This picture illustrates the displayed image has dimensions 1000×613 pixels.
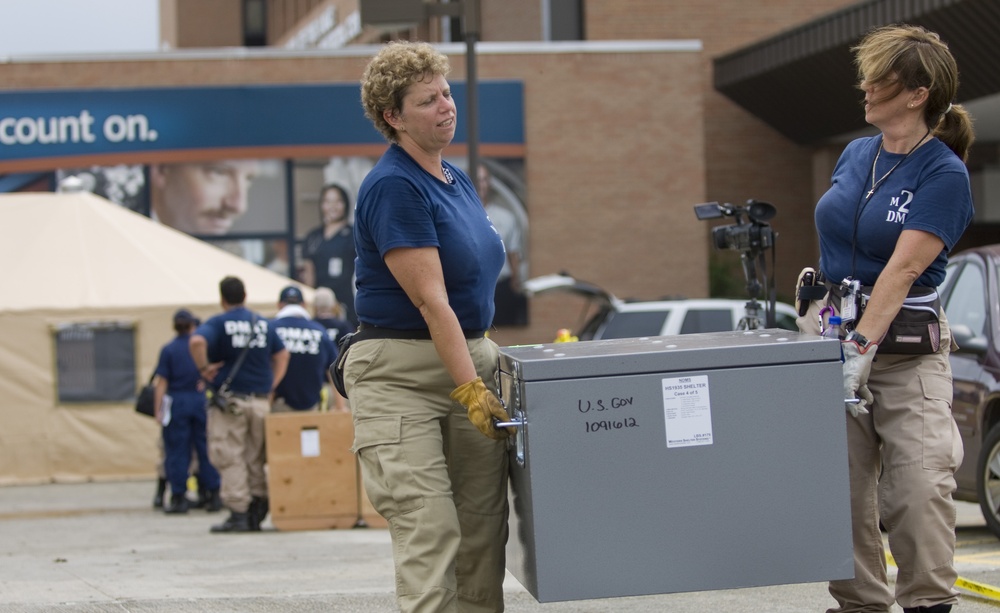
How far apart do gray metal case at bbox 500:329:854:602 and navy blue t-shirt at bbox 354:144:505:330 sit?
44 cm

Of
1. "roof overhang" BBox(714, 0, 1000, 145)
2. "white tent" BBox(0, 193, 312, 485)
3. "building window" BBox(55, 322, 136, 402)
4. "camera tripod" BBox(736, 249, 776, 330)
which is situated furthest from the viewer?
"roof overhang" BBox(714, 0, 1000, 145)

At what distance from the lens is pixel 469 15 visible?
12.5m

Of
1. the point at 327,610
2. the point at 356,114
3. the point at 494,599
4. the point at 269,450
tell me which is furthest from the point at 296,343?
the point at 356,114

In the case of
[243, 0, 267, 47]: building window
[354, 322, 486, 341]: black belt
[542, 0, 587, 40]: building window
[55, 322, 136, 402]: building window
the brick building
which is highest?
[243, 0, 267, 47]: building window

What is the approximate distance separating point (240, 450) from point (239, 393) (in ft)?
1.52

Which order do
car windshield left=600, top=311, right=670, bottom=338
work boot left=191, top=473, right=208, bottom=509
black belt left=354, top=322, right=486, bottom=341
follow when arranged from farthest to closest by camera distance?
1. car windshield left=600, top=311, right=670, bottom=338
2. work boot left=191, top=473, right=208, bottom=509
3. black belt left=354, top=322, right=486, bottom=341

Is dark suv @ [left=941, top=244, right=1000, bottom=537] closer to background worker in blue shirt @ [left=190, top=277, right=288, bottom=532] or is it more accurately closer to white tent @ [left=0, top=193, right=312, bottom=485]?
background worker in blue shirt @ [left=190, top=277, right=288, bottom=532]

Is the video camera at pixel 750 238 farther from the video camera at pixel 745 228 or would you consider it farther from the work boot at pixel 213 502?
the work boot at pixel 213 502

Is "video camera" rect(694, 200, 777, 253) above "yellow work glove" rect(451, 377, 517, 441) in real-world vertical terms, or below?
above

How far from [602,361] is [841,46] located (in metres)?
17.5

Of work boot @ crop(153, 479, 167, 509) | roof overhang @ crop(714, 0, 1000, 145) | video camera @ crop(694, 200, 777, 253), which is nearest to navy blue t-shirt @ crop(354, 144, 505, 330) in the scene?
video camera @ crop(694, 200, 777, 253)

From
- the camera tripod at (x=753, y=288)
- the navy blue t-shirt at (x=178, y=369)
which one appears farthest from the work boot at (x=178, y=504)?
the camera tripod at (x=753, y=288)

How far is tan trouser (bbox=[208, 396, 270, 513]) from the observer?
35.2 ft

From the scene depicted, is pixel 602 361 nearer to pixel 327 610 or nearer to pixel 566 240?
pixel 327 610
